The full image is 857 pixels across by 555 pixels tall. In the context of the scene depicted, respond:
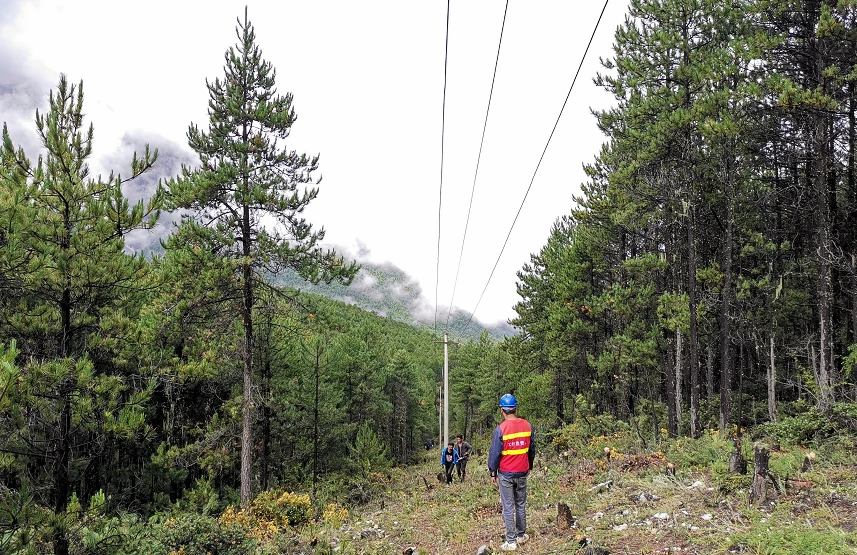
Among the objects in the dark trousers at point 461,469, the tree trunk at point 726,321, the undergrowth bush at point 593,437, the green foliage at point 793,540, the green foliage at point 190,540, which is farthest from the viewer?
the dark trousers at point 461,469

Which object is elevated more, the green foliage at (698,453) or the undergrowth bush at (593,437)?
the green foliage at (698,453)

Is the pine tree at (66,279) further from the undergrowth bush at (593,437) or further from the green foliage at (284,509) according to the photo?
the undergrowth bush at (593,437)

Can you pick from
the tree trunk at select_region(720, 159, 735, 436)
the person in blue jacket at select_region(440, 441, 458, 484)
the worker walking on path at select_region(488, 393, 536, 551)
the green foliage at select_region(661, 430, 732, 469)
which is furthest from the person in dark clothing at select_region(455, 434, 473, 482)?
the worker walking on path at select_region(488, 393, 536, 551)

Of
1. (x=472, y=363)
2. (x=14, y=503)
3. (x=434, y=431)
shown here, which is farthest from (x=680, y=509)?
(x=434, y=431)

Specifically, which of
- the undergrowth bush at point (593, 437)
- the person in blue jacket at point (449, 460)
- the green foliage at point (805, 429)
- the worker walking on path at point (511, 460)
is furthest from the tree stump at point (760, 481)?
the person in blue jacket at point (449, 460)

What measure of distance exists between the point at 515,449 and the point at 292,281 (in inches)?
393

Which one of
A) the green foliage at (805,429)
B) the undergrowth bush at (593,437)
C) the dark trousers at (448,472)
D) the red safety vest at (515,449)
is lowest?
the dark trousers at (448,472)

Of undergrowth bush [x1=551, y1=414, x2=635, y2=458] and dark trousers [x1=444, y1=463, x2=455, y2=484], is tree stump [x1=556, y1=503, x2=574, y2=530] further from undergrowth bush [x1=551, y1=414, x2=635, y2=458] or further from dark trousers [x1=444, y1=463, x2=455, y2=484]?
dark trousers [x1=444, y1=463, x2=455, y2=484]

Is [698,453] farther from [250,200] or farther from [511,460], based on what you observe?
[250,200]

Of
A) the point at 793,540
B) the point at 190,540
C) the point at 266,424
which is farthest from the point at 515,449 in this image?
the point at 266,424

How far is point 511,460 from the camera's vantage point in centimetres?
620

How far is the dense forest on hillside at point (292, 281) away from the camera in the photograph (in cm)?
736

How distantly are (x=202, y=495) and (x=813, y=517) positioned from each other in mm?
19274

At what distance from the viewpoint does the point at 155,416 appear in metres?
19.6
